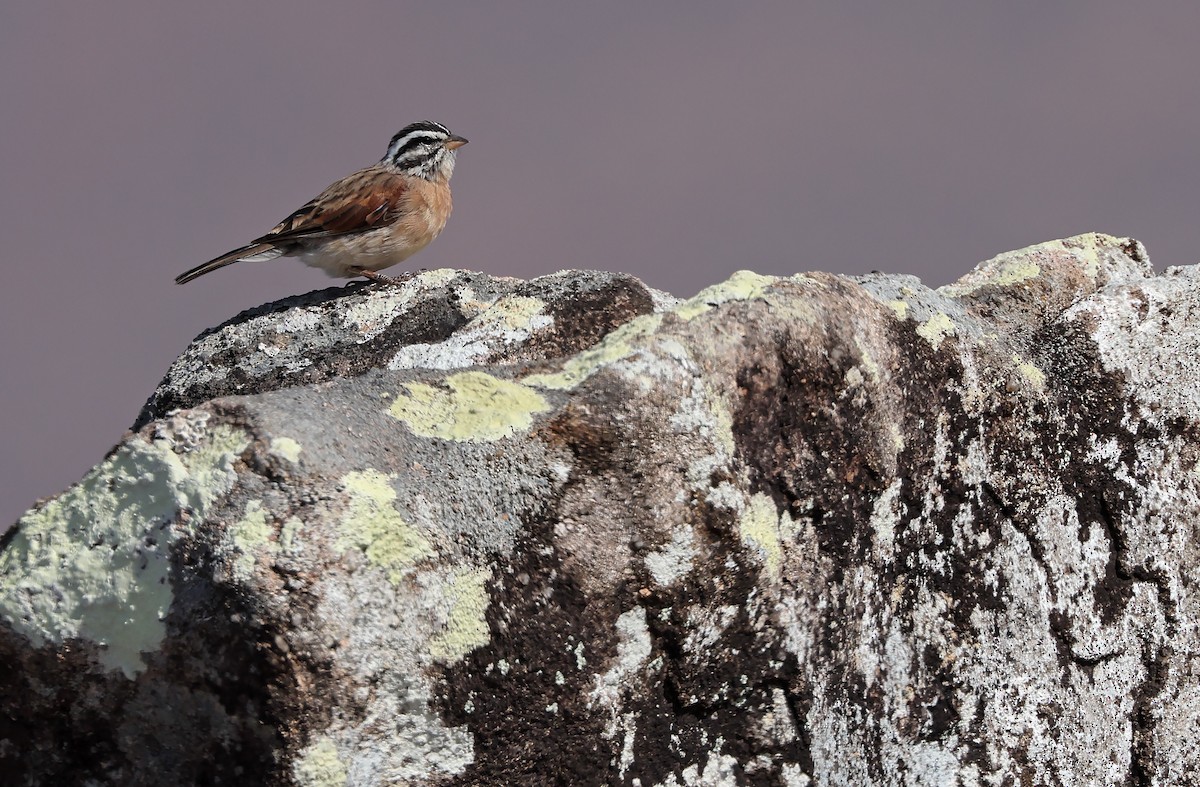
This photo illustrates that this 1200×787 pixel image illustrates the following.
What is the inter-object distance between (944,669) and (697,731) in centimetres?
134

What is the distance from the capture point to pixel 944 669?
5.18 m

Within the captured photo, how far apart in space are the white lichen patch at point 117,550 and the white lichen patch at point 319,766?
620mm

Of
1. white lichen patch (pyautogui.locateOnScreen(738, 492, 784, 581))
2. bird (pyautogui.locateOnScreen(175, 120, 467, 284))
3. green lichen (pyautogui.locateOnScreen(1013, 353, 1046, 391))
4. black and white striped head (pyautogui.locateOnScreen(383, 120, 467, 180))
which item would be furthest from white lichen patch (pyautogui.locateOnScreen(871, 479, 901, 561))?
black and white striped head (pyautogui.locateOnScreen(383, 120, 467, 180))

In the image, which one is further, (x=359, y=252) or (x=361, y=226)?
(x=361, y=226)

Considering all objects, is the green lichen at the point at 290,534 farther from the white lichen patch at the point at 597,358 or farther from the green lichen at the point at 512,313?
the green lichen at the point at 512,313

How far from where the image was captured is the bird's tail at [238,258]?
883 centimetres

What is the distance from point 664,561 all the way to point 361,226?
5618 mm

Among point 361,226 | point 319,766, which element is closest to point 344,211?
point 361,226

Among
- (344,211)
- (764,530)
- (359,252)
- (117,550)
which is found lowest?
(117,550)

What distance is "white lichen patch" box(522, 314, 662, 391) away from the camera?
4.43 metres

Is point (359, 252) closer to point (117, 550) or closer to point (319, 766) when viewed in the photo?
point (117, 550)

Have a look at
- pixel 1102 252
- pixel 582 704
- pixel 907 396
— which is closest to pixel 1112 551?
pixel 907 396

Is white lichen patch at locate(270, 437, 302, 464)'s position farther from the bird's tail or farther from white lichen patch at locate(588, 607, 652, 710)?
the bird's tail

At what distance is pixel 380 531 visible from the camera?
3.85m
